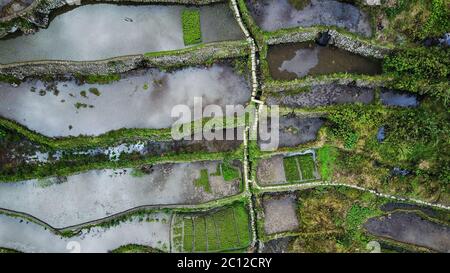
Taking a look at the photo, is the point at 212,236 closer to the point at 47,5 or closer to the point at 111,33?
the point at 111,33

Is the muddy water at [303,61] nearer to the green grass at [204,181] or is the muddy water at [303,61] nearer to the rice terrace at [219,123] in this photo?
the rice terrace at [219,123]

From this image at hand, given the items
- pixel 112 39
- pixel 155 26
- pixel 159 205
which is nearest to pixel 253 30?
pixel 155 26

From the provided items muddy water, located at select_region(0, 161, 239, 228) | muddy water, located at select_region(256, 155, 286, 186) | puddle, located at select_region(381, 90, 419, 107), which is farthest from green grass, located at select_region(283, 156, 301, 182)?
puddle, located at select_region(381, 90, 419, 107)

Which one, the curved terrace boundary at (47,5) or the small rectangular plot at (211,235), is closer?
the curved terrace boundary at (47,5)

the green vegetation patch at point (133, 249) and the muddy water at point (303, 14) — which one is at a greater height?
the muddy water at point (303, 14)

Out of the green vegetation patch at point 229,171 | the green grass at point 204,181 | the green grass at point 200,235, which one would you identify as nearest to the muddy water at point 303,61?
the green vegetation patch at point 229,171

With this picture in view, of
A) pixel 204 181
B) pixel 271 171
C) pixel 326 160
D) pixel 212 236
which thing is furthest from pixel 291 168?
pixel 212 236

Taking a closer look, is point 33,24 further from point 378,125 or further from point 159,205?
point 378,125
